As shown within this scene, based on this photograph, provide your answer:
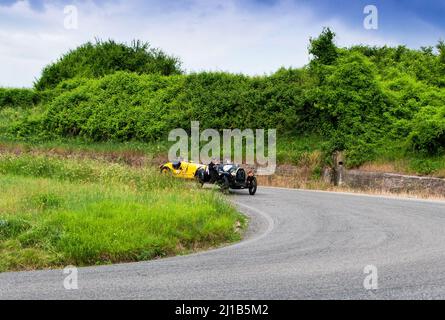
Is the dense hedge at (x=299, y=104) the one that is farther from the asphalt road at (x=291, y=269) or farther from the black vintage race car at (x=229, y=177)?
the asphalt road at (x=291, y=269)

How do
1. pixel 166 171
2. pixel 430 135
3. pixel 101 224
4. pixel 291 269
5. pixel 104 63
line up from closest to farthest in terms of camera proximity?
pixel 291 269 < pixel 101 224 < pixel 166 171 < pixel 430 135 < pixel 104 63

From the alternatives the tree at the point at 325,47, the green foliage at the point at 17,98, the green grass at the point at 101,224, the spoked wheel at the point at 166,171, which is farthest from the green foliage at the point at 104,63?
the green grass at the point at 101,224

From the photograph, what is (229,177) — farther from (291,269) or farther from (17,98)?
(17,98)

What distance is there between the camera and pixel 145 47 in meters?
58.8

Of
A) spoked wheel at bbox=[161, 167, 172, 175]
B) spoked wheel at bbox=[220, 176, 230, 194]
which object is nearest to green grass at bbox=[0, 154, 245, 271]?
spoked wheel at bbox=[161, 167, 172, 175]

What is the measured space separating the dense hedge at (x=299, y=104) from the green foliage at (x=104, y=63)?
6.10m

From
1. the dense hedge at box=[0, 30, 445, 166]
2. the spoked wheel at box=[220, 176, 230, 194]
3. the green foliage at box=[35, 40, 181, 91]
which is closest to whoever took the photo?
the spoked wheel at box=[220, 176, 230, 194]

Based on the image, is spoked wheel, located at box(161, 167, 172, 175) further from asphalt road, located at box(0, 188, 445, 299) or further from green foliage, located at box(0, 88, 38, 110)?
green foliage, located at box(0, 88, 38, 110)

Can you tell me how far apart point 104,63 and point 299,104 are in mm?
25288

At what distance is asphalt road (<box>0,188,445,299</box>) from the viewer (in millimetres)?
8242

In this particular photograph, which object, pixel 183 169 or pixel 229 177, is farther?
pixel 183 169

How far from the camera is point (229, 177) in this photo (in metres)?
24.6

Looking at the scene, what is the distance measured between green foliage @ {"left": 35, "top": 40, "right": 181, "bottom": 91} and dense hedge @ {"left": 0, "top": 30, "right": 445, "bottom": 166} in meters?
6.10

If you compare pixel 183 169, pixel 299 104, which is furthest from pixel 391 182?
pixel 299 104
